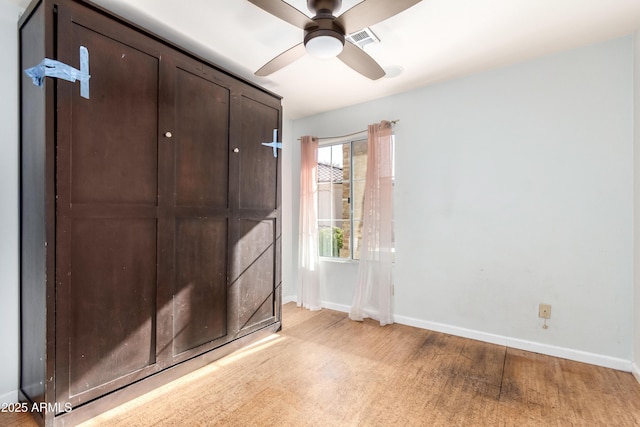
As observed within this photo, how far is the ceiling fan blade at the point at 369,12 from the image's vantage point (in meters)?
1.42

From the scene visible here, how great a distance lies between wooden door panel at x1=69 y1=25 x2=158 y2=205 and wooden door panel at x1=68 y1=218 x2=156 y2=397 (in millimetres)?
198

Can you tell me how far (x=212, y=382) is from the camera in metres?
2.08

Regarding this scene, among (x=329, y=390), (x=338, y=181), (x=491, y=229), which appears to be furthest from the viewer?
(x=338, y=181)

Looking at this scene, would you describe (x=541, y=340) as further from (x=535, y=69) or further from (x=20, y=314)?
(x=20, y=314)

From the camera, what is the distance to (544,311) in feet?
8.20

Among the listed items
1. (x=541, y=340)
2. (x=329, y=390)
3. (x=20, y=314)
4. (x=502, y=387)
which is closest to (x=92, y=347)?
(x=20, y=314)

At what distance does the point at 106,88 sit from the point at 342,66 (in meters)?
1.79

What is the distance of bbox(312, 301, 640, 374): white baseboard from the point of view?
2.24 metres

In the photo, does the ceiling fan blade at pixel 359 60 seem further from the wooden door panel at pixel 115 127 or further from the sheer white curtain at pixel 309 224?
the sheer white curtain at pixel 309 224

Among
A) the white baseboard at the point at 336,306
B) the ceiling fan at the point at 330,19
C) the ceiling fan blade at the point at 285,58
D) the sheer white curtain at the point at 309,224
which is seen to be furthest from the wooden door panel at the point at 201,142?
the white baseboard at the point at 336,306

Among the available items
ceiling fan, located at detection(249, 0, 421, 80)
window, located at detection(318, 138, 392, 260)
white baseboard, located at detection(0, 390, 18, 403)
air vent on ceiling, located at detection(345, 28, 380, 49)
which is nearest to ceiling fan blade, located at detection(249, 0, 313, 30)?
ceiling fan, located at detection(249, 0, 421, 80)

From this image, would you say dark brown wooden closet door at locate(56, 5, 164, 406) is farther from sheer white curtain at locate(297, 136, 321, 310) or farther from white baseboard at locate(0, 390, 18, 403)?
sheer white curtain at locate(297, 136, 321, 310)

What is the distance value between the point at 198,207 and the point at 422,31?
82.0 inches

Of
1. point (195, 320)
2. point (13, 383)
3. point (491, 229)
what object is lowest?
point (13, 383)
